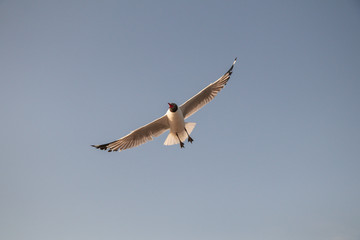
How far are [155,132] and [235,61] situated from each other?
4.02 m

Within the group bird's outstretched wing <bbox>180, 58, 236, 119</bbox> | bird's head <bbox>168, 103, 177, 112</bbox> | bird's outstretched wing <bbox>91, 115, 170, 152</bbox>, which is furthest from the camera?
bird's outstretched wing <bbox>91, 115, 170, 152</bbox>

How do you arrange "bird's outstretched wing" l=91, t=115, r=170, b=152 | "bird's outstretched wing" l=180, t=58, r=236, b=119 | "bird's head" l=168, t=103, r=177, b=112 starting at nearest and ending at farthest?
"bird's head" l=168, t=103, r=177, b=112 → "bird's outstretched wing" l=180, t=58, r=236, b=119 → "bird's outstretched wing" l=91, t=115, r=170, b=152

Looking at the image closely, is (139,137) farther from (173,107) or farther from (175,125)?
(173,107)

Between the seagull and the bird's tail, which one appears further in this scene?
the bird's tail

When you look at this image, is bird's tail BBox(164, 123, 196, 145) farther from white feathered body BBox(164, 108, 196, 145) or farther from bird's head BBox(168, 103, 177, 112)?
bird's head BBox(168, 103, 177, 112)

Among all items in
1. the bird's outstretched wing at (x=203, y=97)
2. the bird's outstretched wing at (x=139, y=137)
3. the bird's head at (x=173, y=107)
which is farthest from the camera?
the bird's outstretched wing at (x=139, y=137)

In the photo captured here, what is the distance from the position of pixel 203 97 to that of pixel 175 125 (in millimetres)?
1450

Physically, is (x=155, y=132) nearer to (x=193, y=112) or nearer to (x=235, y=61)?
(x=193, y=112)

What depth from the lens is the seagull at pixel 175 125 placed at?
779 inches

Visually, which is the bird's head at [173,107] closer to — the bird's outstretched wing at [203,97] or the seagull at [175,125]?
the seagull at [175,125]

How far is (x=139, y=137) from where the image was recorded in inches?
805

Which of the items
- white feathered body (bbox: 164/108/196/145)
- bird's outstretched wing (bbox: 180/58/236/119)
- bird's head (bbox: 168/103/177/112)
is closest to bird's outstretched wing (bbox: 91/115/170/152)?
white feathered body (bbox: 164/108/196/145)

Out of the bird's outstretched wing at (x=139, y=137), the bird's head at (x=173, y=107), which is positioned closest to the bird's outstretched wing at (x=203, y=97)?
the bird's head at (x=173, y=107)

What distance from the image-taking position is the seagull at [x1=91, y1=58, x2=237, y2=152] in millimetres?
19781
